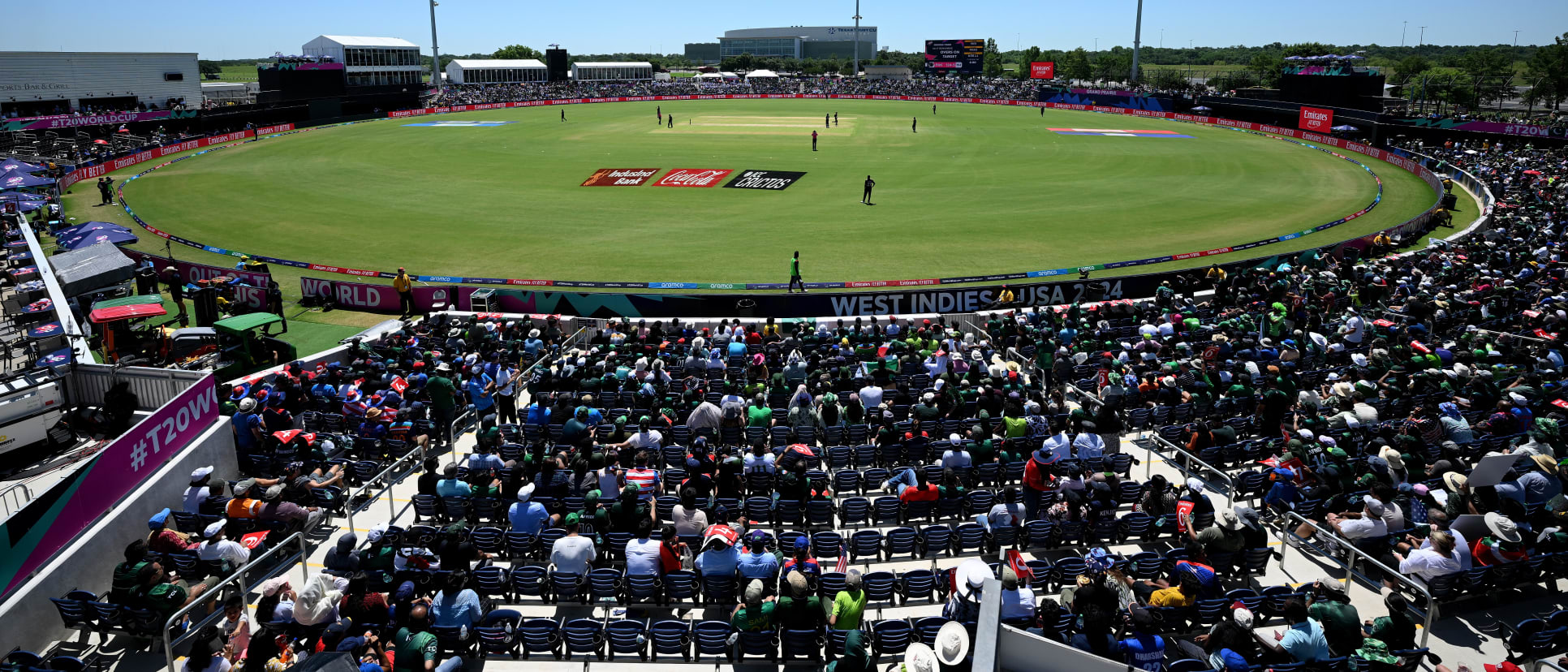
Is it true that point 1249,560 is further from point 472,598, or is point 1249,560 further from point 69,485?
point 69,485

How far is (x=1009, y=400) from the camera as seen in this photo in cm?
1500

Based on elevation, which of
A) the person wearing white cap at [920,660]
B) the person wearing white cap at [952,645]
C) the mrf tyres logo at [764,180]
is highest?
the mrf tyres logo at [764,180]

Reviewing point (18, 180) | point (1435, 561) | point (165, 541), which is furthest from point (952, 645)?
point (18, 180)

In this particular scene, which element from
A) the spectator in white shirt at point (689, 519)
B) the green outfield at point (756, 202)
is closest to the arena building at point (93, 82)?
the green outfield at point (756, 202)

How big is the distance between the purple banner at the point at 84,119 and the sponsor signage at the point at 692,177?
182ft

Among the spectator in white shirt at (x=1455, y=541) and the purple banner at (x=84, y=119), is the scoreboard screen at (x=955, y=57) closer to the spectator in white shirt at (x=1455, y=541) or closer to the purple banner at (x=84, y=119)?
the purple banner at (x=84, y=119)

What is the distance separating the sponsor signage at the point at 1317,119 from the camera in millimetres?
71688

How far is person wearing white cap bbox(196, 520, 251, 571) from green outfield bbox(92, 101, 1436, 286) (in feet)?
64.8

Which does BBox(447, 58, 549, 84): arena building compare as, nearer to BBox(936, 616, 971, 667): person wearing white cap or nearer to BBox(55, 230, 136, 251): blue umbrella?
BBox(55, 230, 136, 251): blue umbrella

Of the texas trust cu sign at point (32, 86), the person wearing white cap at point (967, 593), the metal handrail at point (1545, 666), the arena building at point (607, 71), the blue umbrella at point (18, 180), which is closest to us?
the metal handrail at point (1545, 666)

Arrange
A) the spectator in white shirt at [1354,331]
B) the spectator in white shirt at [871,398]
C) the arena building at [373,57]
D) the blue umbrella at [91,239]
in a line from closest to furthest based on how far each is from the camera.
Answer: the spectator in white shirt at [871,398], the spectator in white shirt at [1354,331], the blue umbrella at [91,239], the arena building at [373,57]

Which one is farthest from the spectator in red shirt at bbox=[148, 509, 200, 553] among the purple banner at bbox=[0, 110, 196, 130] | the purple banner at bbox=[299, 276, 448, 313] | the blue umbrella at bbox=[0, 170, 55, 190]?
the purple banner at bbox=[0, 110, 196, 130]

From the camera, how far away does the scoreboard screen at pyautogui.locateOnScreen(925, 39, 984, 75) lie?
146 m

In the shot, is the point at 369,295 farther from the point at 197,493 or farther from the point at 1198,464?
the point at 1198,464
